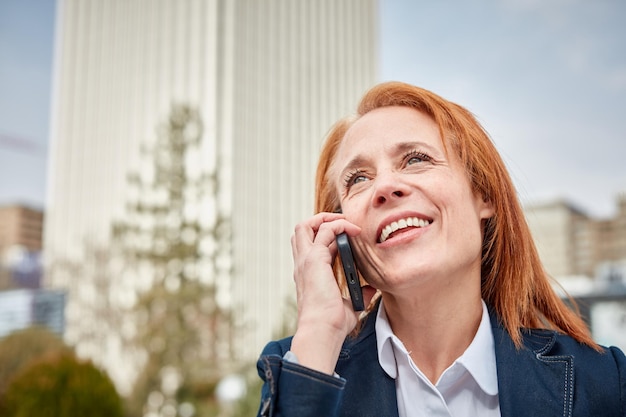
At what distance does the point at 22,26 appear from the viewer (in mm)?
→ 27312

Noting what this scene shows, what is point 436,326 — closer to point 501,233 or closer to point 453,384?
point 453,384

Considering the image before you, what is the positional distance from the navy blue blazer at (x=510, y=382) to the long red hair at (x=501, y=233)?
5 cm

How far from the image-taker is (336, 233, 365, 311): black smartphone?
4.03ft

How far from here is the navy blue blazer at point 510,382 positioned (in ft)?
3.42

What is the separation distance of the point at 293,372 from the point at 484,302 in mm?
515

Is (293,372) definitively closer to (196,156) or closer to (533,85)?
(533,85)

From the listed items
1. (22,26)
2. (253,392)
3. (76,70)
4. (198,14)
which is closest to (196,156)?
(253,392)

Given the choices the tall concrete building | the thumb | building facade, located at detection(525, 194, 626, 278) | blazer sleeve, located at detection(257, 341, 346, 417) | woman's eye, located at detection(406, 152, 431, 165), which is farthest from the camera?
the tall concrete building

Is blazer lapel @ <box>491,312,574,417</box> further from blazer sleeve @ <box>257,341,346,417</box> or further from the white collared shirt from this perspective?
blazer sleeve @ <box>257,341,346,417</box>

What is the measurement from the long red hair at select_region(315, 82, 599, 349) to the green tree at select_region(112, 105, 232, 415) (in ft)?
37.4

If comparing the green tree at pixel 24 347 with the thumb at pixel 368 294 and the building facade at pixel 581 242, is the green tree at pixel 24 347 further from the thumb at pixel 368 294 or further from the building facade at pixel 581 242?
the thumb at pixel 368 294

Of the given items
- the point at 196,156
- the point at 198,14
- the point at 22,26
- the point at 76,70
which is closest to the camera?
the point at 196,156

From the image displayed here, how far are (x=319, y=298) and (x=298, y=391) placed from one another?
0.68 ft

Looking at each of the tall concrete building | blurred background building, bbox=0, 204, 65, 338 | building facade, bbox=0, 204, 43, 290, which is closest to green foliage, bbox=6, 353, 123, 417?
blurred background building, bbox=0, 204, 65, 338
